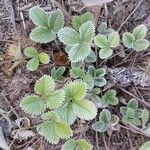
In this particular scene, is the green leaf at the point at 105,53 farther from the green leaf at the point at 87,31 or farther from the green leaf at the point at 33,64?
the green leaf at the point at 33,64

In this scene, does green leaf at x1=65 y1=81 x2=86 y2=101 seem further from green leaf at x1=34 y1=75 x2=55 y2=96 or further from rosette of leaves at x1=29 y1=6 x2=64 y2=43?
rosette of leaves at x1=29 y1=6 x2=64 y2=43

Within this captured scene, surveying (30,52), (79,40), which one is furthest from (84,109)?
(30,52)

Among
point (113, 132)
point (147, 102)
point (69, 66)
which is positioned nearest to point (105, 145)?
point (113, 132)

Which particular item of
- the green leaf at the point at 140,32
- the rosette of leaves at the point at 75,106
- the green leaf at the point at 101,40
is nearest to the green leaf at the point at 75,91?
the rosette of leaves at the point at 75,106

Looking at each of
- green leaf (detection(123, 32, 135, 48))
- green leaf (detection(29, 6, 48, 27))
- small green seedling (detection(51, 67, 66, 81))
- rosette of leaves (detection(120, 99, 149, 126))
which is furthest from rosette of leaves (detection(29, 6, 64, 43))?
rosette of leaves (detection(120, 99, 149, 126))

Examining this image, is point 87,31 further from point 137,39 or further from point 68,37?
point 137,39

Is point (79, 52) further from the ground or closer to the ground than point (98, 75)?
further from the ground

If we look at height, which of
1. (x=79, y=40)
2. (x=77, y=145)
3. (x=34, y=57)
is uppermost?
(x=79, y=40)

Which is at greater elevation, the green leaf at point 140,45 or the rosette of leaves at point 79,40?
the rosette of leaves at point 79,40
